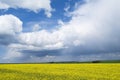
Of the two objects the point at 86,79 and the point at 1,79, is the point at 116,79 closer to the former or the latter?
the point at 86,79

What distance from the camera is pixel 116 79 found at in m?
21.3

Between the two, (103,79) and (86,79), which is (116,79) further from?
(86,79)

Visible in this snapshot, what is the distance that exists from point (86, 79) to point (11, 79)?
266 inches

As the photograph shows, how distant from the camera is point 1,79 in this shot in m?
20.6

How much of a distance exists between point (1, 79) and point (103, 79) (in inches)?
362

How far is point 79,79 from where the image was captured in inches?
829

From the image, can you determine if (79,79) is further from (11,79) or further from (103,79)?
(11,79)

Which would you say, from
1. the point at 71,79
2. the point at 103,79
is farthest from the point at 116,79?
the point at 71,79

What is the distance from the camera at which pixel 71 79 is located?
68.9ft

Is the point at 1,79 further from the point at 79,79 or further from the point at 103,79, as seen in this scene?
the point at 103,79

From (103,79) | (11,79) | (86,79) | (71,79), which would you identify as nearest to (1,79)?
(11,79)

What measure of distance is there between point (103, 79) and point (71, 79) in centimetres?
297

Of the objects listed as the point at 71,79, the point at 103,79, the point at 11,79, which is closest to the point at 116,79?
the point at 103,79

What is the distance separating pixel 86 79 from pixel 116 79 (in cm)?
276
